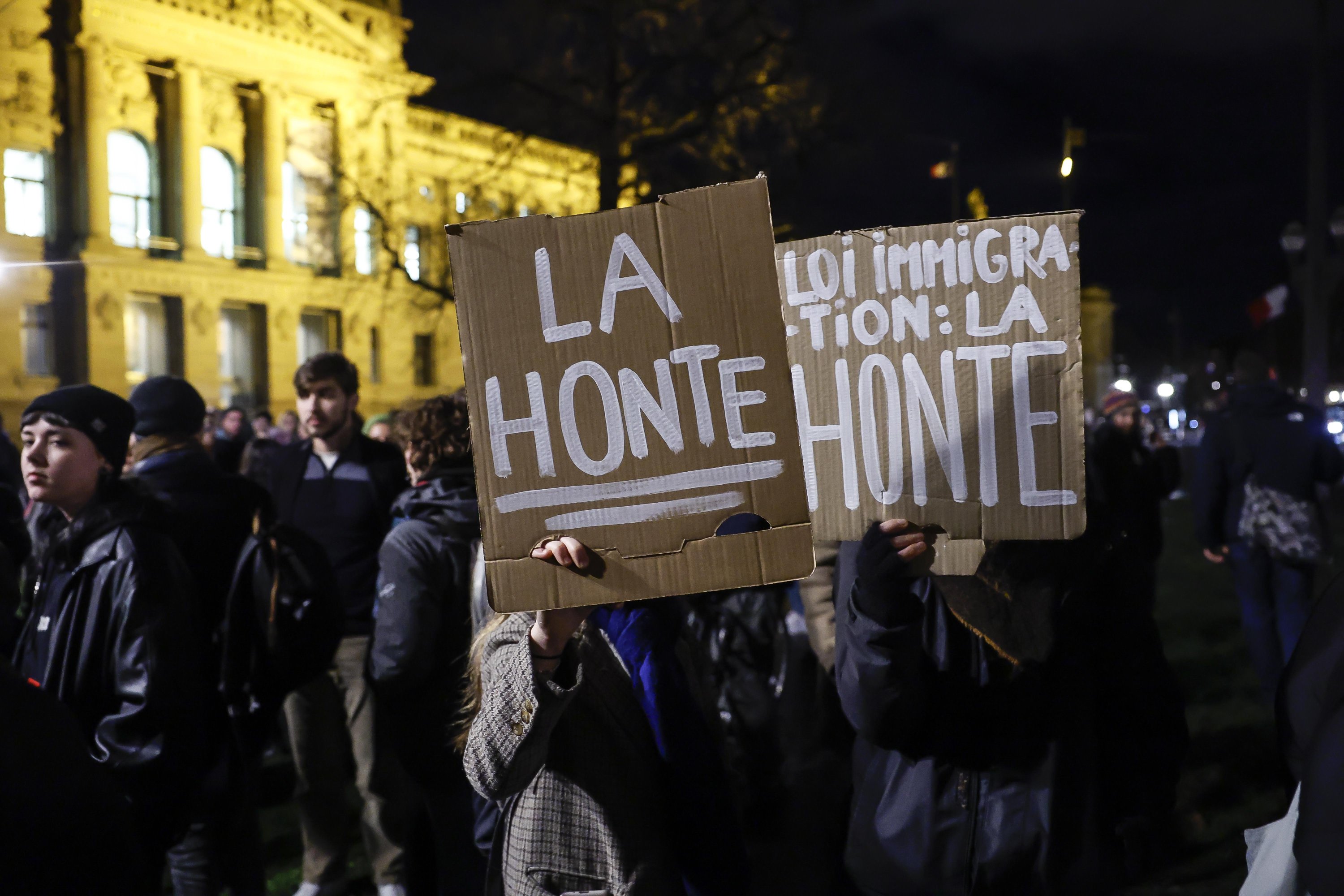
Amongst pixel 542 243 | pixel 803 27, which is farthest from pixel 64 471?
pixel 803 27

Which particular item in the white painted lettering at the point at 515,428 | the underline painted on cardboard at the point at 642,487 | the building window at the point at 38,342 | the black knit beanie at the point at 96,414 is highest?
the building window at the point at 38,342

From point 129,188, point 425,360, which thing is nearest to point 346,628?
point 129,188

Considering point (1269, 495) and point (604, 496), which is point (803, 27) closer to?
point (1269, 495)

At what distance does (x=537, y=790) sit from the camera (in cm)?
225

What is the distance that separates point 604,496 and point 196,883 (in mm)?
2615

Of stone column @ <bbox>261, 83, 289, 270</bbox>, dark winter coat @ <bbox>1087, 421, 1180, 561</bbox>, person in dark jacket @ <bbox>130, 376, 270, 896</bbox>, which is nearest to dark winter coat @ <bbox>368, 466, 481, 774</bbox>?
person in dark jacket @ <bbox>130, 376, 270, 896</bbox>

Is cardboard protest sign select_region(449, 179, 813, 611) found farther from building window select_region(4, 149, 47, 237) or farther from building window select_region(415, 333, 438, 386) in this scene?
building window select_region(415, 333, 438, 386)

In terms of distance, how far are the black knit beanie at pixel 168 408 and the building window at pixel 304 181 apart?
117 feet

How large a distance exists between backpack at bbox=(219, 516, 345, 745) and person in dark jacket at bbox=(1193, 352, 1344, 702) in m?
5.40

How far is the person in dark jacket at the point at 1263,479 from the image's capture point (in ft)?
22.4

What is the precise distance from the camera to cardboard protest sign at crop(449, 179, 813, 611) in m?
1.82

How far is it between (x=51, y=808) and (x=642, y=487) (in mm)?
1131

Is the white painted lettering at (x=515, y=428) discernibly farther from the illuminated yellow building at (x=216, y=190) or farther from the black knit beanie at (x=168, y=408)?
the illuminated yellow building at (x=216, y=190)

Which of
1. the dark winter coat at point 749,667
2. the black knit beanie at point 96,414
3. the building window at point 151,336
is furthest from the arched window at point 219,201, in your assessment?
the black knit beanie at point 96,414
